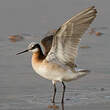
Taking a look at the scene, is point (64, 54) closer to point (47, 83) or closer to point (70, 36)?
point (70, 36)

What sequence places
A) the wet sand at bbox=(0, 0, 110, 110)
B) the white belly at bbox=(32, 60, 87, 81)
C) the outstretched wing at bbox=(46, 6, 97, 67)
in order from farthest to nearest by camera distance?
the white belly at bbox=(32, 60, 87, 81) < the outstretched wing at bbox=(46, 6, 97, 67) < the wet sand at bbox=(0, 0, 110, 110)

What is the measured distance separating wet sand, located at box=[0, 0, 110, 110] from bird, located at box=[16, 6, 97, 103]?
0.29 meters

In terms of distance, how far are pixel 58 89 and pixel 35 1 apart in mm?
8730

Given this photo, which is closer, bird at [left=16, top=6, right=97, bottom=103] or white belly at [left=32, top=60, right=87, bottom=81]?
bird at [left=16, top=6, right=97, bottom=103]

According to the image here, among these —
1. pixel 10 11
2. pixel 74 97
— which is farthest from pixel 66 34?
pixel 10 11

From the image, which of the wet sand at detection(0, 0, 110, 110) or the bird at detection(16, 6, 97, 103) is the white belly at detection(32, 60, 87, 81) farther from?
the wet sand at detection(0, 0, 110, 110)

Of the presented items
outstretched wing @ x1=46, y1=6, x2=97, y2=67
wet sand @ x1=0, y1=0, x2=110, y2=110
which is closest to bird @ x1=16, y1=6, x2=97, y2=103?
outstretched wing @ x1=46, y1=6, x2=97, y2=67

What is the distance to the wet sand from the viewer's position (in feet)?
27.4

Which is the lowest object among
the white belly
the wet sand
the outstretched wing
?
the wet sand

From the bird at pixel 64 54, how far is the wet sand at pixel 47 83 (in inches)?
11.5

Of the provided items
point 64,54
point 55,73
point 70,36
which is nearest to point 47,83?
point 55,73

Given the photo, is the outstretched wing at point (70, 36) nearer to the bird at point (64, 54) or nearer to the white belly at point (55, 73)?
the bird at point (64, 54)

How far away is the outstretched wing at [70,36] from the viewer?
8562 mm

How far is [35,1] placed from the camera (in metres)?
17.8
